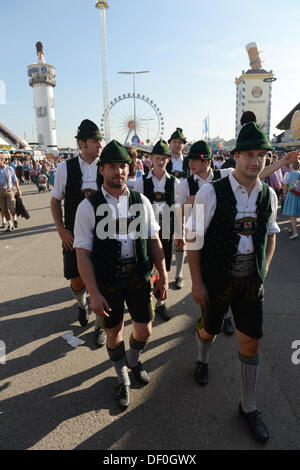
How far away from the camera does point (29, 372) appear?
112 inches

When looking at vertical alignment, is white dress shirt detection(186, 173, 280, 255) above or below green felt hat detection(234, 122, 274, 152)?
below

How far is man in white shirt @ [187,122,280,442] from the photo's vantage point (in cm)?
202

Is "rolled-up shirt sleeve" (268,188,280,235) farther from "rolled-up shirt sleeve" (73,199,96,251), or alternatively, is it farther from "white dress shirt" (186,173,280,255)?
"rolled-up shirt sleeve" (73,199,96,251)

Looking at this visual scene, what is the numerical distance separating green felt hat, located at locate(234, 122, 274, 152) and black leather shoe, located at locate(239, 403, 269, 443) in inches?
75.6

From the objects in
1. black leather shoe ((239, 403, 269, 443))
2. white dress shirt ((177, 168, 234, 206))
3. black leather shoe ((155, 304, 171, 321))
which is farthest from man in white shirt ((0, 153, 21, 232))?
black leather shoe ((239, 403, 269, 443))

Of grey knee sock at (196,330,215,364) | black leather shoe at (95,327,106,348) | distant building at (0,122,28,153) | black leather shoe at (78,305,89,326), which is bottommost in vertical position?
black leather shoe at (95,327,106,348)

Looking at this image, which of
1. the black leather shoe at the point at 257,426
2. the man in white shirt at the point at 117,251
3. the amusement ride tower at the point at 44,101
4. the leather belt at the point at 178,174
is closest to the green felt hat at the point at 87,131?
the man in white shirt at the point at 117,251

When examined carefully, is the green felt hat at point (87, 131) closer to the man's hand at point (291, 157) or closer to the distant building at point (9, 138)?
the man's hand at point (291, 157)

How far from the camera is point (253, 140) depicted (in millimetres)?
1948

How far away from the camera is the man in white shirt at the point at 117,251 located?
2.15 meters

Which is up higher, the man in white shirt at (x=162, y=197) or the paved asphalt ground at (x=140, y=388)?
the man in white shirt at (x=162, y=197)

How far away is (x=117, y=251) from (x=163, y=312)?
1872mm

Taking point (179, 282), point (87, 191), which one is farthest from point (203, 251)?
point (179, 282)

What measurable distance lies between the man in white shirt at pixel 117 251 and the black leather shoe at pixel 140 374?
22cm
